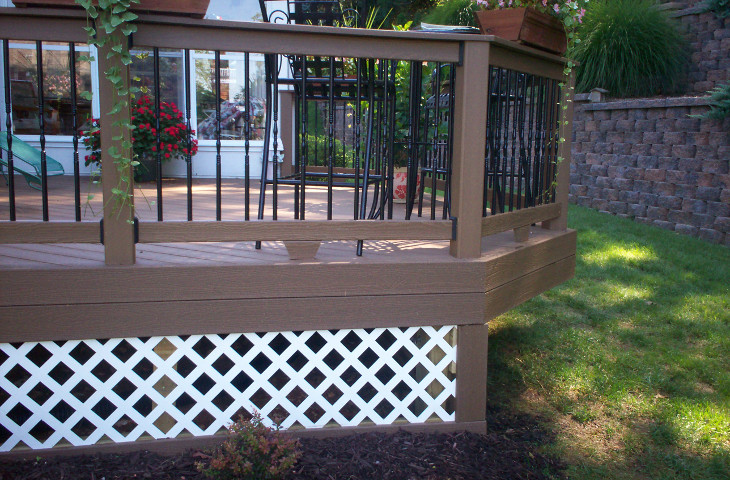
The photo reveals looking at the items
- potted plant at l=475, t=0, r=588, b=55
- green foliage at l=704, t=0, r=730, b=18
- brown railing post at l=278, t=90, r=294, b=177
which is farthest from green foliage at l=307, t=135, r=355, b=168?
green foliage at l=704, t=0, r=730, b=18

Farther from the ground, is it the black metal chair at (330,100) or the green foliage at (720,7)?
the green foliage at (720,7)

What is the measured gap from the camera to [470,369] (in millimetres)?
2758

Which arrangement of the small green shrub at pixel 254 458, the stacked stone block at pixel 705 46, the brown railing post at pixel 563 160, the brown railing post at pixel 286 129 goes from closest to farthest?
the small green shrub at pixel 254 458
the brown railing post at pixel 563 160
the brown railing post at pixel 286 129
the stacked stone block at pixel 705 46

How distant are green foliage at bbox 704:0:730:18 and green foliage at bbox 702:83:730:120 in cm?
160

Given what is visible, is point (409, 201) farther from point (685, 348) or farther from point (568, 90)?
point (685, 348)

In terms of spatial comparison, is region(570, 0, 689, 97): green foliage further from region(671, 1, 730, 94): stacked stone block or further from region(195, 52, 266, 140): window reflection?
region(195, 52, 266, 140): window reflection

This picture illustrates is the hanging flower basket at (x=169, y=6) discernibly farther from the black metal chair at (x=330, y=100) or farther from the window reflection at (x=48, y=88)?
the window reflection at (x=48, y=88)

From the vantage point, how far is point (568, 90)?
340cm

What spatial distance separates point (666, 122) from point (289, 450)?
20.0 feet

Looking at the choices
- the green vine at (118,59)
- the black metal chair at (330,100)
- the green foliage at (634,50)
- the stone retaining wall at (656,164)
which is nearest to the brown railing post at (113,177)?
the green vine at (118,59)

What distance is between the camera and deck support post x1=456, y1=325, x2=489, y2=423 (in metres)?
2.74

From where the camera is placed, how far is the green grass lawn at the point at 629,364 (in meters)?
2.88

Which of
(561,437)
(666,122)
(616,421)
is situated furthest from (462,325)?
(666,122)

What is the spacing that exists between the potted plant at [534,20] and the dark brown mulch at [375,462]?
188 centimetres
